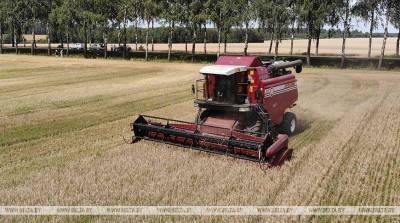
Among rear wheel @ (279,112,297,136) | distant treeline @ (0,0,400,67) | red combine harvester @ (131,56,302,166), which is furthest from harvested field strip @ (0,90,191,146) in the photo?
distant treeline @ (0,0,400,67)

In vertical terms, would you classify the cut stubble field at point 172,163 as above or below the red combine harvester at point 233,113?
below

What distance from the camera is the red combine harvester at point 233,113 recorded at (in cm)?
1134

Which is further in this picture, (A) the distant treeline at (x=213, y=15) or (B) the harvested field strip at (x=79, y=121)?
(A) the distant treeline at (x=213, y=15)

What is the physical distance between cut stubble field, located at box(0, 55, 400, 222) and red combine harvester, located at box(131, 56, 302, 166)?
Result: 1.20 ft

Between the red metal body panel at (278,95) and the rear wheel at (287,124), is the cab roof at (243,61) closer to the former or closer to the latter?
the red metal body panel at (278,95)

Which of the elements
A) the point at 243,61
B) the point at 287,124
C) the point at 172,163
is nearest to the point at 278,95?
the point at 287,124

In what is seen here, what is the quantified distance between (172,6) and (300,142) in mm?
43602

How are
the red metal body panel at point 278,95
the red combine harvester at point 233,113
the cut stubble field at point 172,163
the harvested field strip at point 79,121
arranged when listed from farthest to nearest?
the harvested field strip at point 79,121 → the red metal body panel at point 278,95 → the red combine harvester at point 233,113 → the cut stubble field at point 172,163

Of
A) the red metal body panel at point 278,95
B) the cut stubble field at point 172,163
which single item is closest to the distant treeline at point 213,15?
the cut stubble field at point 172,163

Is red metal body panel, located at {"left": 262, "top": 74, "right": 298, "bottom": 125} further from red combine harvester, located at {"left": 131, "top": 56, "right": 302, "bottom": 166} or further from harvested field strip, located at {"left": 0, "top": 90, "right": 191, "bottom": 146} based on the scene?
harvested field strip, located at {"left": 0, "top": 90, "right": 191, "bottom": 146}

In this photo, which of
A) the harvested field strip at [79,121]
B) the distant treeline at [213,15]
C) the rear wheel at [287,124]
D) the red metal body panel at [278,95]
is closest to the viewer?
the red metal body panel at [278,95]

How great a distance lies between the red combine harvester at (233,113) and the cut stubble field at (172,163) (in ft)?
1.20

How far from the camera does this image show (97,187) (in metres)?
9.18

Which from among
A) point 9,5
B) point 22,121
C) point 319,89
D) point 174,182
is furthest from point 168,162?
point 9,5
